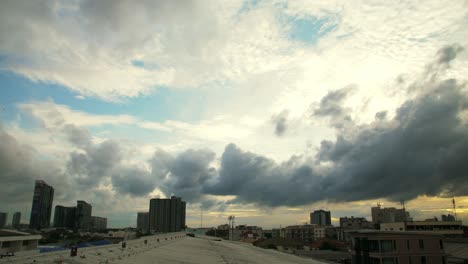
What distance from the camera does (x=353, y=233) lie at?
55.5 metres

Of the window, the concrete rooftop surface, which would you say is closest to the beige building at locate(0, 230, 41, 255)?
the concrete rooftop surface

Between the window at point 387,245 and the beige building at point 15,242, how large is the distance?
5580 cm

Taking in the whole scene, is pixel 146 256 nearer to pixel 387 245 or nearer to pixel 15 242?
pixel 15 242

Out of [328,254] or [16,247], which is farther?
[328,254]

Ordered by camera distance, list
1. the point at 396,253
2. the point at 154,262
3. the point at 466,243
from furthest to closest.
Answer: the point at 466,243 < the point at 396,253 < the point at 154,262

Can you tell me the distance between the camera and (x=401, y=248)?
161ft

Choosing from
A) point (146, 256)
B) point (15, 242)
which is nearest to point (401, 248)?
point (146, 256)

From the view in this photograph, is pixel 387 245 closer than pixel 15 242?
Yes

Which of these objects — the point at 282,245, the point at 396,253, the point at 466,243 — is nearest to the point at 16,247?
the point at 396,253

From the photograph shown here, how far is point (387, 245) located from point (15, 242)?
192 ft

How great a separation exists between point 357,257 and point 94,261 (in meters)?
45.4

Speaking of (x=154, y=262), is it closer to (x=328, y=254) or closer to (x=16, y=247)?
(x=16, y=247)

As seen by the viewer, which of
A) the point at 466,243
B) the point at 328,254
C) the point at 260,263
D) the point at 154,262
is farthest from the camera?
the point at 328,254

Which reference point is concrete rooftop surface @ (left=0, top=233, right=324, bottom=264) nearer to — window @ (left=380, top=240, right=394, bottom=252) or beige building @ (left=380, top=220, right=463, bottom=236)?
window @ (left=380, top=240, right=394, bottom=252)
